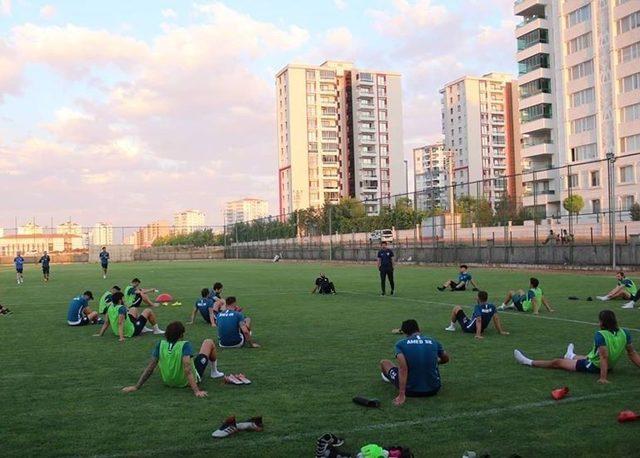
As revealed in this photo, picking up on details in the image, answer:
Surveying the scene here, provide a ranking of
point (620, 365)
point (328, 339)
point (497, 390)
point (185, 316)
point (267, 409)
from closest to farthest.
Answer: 1. point (267, 409)
2. point (497, 390)
3. point (620, 365)
4. point (328, 339)
5. point (185, 316)

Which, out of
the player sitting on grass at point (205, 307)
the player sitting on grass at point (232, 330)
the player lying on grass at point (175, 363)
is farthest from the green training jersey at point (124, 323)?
the player lying on grass at point (175, 363)

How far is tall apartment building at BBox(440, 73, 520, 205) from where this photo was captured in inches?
5812

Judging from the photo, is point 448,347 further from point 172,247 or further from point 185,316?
point 172,247

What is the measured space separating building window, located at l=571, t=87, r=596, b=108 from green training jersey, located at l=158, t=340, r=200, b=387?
7498 centimetres

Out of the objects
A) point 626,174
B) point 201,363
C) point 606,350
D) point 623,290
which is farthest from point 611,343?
point 626,174

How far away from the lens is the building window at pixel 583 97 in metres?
74.2

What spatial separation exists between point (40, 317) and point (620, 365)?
1551 centimetres

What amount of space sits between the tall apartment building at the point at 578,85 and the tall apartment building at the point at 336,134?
5119 cm

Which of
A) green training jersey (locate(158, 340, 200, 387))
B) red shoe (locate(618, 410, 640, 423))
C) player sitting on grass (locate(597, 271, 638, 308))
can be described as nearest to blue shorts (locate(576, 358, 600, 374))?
red shoe (locate(618, 410, 640, 423))

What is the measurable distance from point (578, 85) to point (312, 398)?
76.7m

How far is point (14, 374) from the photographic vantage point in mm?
10320

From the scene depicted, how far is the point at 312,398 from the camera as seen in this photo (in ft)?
27.1

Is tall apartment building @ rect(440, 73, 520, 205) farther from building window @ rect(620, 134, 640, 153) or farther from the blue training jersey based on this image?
the blue training jersey

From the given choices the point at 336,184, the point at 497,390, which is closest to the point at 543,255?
the point at 497,390
